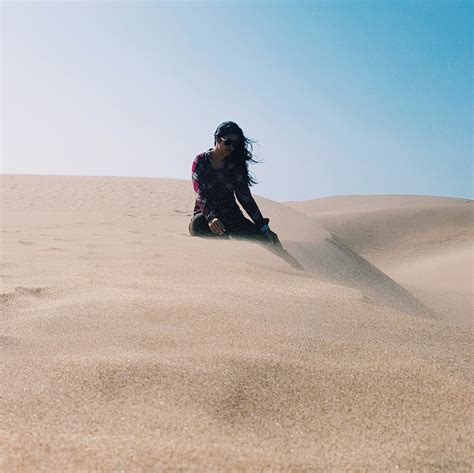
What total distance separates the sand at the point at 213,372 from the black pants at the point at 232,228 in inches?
49.8

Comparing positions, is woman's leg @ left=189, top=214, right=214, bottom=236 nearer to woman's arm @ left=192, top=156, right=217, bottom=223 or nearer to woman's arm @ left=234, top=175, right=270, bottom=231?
woman's arm @ left=192, top=156, right=217, bottom=223

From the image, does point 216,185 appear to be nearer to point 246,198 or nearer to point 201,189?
point 201,189

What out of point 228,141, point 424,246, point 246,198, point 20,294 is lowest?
point 20,294

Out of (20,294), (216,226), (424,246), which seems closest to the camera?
(20,294)

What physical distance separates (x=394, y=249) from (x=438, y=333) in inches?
382

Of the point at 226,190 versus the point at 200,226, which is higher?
the point at 226,190

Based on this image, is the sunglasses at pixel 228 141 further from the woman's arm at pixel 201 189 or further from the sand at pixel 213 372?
the sand at pixel 213 372

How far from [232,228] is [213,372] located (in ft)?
11.4

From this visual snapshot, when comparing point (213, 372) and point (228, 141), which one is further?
point (228, 141)

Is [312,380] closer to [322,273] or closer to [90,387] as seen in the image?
[90,387]

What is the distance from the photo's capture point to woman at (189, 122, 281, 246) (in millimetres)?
4859

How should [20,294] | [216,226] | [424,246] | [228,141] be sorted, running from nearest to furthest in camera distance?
[20,294] < [216,226] < [228,141] < [424,246]

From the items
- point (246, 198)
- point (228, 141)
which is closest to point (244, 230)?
point (246, 198)

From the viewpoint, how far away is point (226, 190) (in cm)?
492
